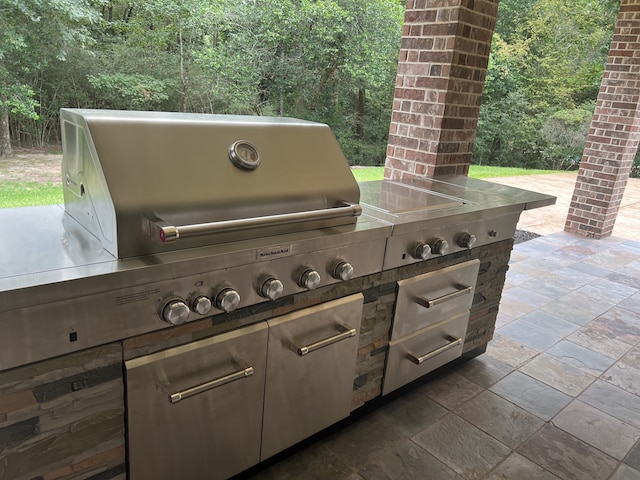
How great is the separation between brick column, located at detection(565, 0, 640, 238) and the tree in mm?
5287

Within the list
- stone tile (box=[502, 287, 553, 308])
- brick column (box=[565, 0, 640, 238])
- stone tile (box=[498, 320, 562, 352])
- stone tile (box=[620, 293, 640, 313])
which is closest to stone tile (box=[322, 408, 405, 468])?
stone tile (box=[498, 320, 562, 352])

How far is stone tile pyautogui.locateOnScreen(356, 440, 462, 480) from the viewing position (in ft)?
6.22

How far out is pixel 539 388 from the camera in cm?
258

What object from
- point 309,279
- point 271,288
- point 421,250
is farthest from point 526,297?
point 271,288

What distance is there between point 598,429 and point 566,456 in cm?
33

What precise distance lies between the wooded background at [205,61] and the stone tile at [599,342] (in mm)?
1872

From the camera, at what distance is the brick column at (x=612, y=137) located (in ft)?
16.4

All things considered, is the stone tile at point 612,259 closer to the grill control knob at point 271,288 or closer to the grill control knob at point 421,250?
the grill control knob at point 421,250

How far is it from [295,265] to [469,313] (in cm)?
131

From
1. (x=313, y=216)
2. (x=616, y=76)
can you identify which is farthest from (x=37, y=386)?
(x=616, y=76)

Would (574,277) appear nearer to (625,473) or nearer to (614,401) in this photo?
(614,401)

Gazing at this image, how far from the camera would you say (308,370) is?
1744mm

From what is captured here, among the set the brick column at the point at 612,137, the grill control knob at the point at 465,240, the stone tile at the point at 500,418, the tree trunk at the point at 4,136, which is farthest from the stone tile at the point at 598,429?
the brick column at the point at 612,137

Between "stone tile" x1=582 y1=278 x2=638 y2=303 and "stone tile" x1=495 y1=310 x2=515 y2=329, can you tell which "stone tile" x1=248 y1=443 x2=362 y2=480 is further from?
"stone tile" x1=582 y1=278 x2=638 y2=303
